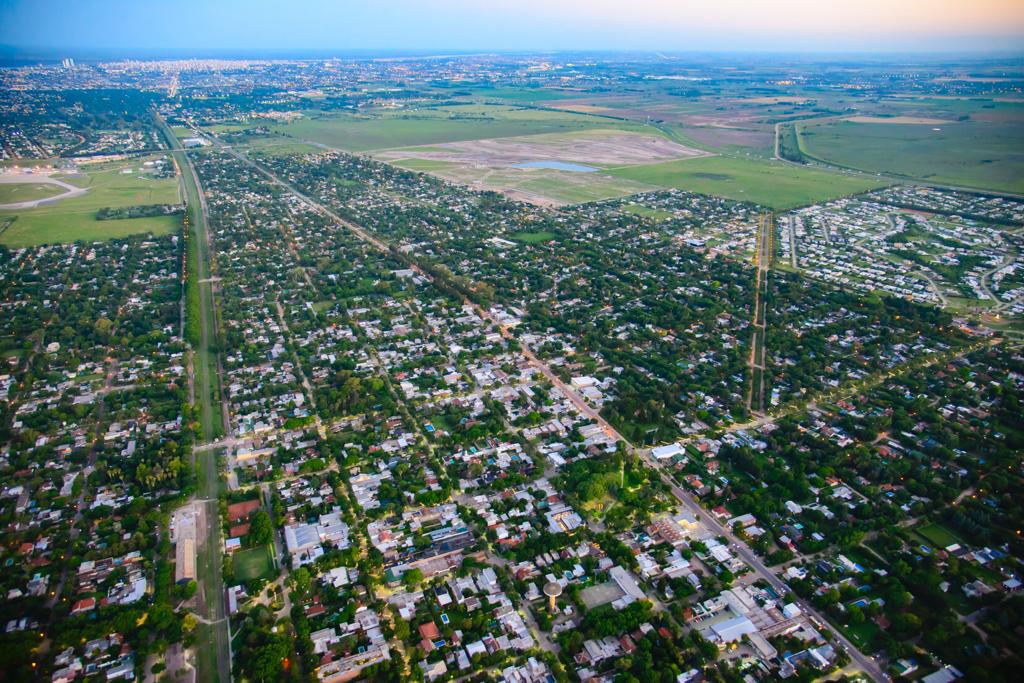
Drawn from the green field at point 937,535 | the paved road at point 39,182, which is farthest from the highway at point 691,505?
the paved road at point 39,182

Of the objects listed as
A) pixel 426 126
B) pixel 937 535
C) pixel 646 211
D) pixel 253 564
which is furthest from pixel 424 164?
pixel 937 535

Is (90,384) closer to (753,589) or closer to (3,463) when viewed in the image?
(3,463)

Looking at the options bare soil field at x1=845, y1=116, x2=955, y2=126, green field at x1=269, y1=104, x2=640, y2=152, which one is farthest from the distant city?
bare soil field at x1=845, y1=116, x2=955, y2=126

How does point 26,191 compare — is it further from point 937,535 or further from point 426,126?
point 937,535

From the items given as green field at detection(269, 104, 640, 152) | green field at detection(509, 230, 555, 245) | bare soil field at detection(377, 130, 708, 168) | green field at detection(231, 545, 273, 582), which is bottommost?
green field at detection(231, 545, 273, 582)

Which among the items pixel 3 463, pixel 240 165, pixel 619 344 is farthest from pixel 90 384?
pixel 240 165

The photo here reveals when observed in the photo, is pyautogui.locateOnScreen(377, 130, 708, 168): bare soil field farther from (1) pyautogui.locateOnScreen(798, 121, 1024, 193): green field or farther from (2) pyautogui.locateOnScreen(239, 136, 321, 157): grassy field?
(1) pyautogui.locateOnScreen(798, 121, 1024, 193): green field
